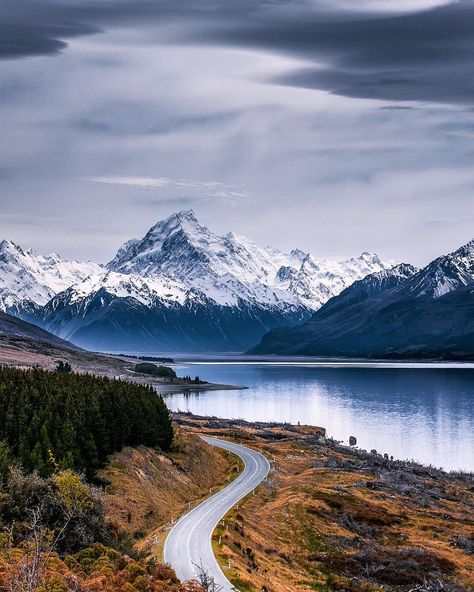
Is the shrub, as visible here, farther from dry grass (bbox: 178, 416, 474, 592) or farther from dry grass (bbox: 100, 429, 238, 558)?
dry grass (bbox: 178, 416, 474, 592)

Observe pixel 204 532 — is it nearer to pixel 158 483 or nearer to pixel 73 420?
pixel 73 420

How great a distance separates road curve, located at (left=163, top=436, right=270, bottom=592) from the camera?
4678 centimetres

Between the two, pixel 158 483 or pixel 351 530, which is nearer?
pixel 351 530

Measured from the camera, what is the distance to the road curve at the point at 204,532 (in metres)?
46.8

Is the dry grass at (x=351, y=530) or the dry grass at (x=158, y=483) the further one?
the dry grass at (x=158, y=483)

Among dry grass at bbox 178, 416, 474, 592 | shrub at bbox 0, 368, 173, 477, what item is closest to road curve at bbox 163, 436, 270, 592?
dry grass at bbox 178, 416, 474, 592

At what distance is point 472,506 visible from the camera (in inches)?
3487

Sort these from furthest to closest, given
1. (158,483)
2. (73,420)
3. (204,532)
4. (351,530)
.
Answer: (158,483) → (73,420) → (351,530) → (204,532)

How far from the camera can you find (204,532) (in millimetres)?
58656

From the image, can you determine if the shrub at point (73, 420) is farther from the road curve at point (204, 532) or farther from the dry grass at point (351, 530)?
the dry grass at point (351, 530)

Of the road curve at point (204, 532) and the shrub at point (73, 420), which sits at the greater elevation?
the shrub at point (73, 420)

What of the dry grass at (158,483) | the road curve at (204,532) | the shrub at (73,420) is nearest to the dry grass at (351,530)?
the road curve at (204,532)

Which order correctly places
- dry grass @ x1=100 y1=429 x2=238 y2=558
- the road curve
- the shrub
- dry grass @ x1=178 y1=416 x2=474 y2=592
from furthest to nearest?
the shrub, dry grass @ x1=100 y1=429 x2=238 y2=558, dry grass @ x1=178 y1=416 x2=474 y2=592, the road curve

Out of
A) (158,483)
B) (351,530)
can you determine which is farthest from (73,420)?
(351,530)
